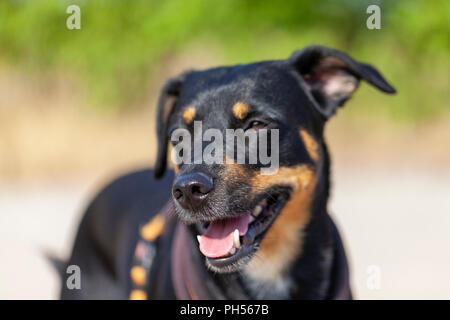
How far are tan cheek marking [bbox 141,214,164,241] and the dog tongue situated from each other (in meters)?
0.46

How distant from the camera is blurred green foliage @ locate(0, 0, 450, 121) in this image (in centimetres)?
1073

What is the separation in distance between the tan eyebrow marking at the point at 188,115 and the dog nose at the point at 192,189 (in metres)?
0.45

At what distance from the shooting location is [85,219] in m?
3.98

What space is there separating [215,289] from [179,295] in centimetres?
17

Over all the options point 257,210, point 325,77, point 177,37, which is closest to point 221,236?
point 257,210

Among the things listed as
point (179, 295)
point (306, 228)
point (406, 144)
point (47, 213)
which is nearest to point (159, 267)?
point (179, 295)

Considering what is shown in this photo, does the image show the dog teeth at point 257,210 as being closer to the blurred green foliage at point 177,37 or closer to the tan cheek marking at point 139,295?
the tan cheek marking at point 139,295

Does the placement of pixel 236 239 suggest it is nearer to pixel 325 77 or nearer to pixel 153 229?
pixel 153 229

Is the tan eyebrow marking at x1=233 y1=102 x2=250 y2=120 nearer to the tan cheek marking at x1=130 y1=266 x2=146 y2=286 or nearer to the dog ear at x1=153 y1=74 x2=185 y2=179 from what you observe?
the dog ear at x1=153 y1=74 x2=185 y2=179

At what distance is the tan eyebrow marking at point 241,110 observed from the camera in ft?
9.49

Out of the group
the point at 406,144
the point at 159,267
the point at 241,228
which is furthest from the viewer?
the point at 406,144

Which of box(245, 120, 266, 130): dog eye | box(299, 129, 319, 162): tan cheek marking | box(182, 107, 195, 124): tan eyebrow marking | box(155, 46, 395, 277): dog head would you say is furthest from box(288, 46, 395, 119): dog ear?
box(182, 107, 195, 124): tan eyebrow marking

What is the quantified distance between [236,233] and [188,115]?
25.8 inches

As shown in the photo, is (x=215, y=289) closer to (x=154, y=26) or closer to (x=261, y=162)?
(x=261, y=162)
